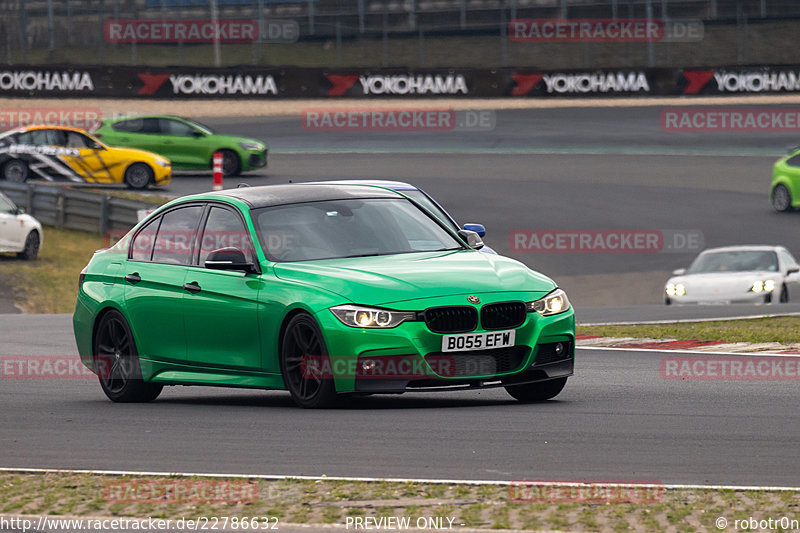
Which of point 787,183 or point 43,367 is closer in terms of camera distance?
point 43,367

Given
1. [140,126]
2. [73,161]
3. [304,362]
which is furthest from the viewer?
[140,126]

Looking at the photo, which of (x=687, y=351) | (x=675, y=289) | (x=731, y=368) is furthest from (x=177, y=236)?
(x=675, y=289)

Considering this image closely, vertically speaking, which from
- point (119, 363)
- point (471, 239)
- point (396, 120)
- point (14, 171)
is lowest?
point (119, 363)

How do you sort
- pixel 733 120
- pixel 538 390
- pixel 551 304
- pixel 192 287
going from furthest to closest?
pixel 733 120, pixel 192 287, pixel 538 390, pixel 551 304

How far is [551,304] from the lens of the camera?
9.21 meters

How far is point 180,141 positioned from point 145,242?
26852 mm

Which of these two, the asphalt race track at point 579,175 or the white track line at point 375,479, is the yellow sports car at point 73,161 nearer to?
the asphalt race track at point 579,175

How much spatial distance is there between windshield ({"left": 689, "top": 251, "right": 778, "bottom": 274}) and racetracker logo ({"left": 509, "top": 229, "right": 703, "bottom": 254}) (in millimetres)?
6006

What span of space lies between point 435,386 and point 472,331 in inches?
15.8

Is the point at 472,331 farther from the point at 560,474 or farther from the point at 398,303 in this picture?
the point at 560,474

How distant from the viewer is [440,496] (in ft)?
20.1

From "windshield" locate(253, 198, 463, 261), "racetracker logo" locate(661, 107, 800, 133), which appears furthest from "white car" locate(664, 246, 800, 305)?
"racetracker logo" locate(661, 107, 800, 133)

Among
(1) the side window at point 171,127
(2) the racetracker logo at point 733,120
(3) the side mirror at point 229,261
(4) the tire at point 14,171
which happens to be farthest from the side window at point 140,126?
(3) the side mirror at point 229,261

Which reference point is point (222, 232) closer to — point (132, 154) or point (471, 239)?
point (471, 239)
